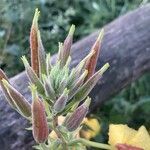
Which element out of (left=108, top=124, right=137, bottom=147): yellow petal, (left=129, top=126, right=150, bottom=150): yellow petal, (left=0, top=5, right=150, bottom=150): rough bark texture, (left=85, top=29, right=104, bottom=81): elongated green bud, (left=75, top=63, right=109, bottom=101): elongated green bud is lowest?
(left=0, top=5, right=150, bottom=150): rough bark texture

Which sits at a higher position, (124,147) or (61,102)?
(61,102)

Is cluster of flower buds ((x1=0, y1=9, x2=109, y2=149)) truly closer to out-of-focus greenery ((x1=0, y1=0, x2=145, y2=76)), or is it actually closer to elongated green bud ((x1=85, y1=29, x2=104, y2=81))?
elongated green bud ((x1=85, y1=29, x2=104, y2=81))

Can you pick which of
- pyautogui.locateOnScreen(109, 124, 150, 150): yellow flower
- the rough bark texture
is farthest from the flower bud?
the rough bark texture

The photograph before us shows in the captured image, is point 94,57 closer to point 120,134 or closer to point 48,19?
point 120,134

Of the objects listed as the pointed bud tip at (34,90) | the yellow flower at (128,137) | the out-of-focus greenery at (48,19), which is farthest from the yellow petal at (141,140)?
the out-of-focus greenery at (48,19)

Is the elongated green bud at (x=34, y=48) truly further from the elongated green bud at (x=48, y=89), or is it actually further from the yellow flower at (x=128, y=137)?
the yellow flower at (x=128, y=137)

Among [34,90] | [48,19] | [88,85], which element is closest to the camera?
[34,90]

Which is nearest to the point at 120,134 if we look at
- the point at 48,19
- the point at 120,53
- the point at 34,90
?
the point at 34,90
